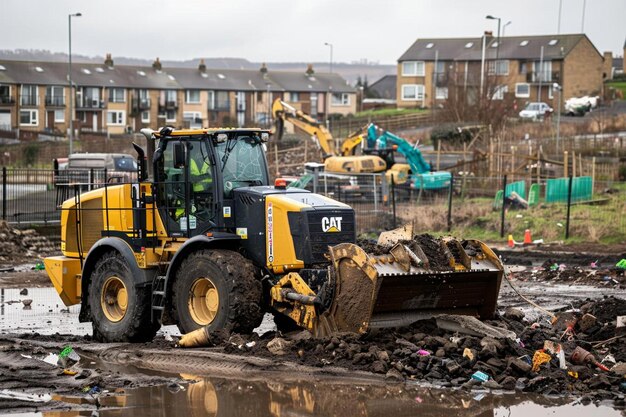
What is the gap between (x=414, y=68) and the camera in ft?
342

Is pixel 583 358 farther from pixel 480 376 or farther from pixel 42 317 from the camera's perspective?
pixel 42 317

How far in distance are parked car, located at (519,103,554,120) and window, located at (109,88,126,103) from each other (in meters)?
36.0

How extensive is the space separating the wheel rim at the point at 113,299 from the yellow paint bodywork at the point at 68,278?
1031 millimetres

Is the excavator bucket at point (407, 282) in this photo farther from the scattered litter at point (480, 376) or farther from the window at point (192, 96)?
the window at point (192, 96)

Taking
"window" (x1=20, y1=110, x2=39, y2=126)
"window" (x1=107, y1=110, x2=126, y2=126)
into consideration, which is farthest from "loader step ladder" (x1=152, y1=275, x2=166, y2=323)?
"window" (x1=107, y1=110, x2=126, y2=126)

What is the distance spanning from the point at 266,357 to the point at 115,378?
190 centimetres

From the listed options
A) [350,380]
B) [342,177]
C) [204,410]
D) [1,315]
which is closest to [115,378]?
[204,410]

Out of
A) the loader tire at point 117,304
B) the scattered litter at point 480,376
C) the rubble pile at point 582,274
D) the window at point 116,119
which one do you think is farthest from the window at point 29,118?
the scattered litter at point 480,376

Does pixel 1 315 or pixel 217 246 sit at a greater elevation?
pixel 217 246

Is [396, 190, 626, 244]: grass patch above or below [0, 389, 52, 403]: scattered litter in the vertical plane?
above

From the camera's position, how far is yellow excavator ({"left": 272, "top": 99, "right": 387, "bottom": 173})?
44375 mm

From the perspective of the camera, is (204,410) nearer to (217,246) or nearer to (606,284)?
(217,246)

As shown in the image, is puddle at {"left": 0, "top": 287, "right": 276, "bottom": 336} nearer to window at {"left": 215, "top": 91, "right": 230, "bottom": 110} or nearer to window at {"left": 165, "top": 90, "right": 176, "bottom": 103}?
window at {"left": 165, "top": 90, "right": 176, "bottom": 103}

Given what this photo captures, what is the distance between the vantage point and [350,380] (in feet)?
42.1
